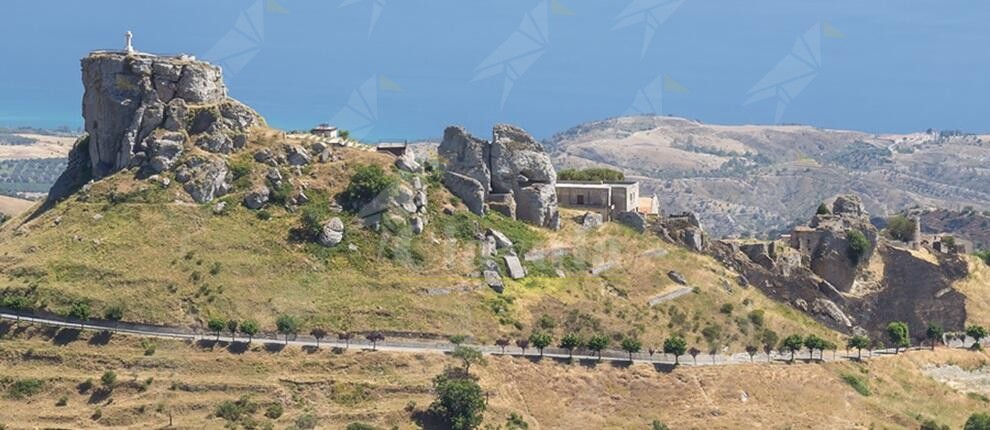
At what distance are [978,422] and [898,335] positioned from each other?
13.7 m

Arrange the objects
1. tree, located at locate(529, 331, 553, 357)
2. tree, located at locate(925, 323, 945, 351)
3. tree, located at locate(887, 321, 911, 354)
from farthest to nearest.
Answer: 1. tree, located at locate(925, 323, 945, 351)
2. tree, located at locate(887, 321, 911, 354)
3. tree, located at locate(529, 331, 553, 357)

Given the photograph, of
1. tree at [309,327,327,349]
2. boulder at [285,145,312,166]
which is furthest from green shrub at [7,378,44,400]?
boulder at [285,145,312,166]

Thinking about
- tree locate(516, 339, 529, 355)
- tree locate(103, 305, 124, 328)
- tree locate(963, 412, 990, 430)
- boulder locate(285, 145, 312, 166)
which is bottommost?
tree locate(963, 412, 990, 430)

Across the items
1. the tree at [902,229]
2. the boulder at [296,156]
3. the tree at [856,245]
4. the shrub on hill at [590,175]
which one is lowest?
the tree at [856,245]

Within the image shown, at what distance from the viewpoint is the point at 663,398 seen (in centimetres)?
6744

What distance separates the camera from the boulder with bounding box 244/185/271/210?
74562 mm

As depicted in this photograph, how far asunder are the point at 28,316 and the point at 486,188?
106ft

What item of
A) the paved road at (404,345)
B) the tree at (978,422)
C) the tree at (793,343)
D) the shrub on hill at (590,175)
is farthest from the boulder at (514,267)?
the tree at (978,422)

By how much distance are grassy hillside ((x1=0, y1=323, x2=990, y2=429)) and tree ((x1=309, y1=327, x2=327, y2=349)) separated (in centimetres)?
128

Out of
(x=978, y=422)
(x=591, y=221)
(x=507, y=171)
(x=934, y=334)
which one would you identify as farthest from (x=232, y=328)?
(x=934, y=334)

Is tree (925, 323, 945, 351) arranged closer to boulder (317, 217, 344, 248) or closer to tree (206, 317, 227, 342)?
boulder (317, 217, 344, 248)

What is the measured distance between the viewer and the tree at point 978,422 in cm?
6781

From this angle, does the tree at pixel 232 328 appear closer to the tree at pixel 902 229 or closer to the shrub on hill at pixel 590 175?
the shrub on hill at pixel 590 175

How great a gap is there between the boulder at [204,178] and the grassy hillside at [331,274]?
0.71m
